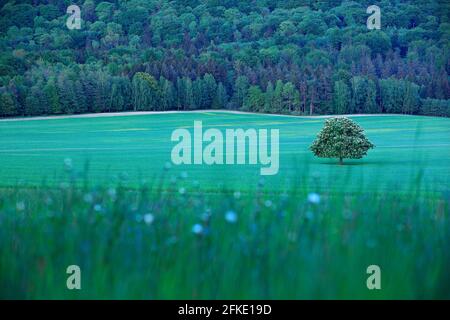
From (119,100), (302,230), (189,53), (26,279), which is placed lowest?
(26,279)

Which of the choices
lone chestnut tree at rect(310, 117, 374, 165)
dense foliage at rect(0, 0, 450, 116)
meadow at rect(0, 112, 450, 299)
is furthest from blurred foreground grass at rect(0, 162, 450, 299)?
lone chestnut tree at rect(310, 117, 374, 165)

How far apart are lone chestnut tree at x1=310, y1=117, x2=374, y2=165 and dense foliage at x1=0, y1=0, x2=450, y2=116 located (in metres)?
0.64

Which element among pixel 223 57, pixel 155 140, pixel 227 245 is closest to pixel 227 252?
pixel 227 245

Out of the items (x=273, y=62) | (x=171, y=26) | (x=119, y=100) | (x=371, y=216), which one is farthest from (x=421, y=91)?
(x=371, y=216)

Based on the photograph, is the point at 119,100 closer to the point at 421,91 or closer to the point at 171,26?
the point at 171,26

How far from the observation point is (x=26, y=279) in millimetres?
3299

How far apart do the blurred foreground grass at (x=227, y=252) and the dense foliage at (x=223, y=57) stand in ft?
27.1

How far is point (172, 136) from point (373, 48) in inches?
170

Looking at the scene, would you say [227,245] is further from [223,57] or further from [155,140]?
[155,140]

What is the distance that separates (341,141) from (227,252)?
11145 mm

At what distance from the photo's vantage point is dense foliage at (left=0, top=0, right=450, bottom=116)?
11672 mm

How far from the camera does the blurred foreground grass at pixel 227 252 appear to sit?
326 centimetres

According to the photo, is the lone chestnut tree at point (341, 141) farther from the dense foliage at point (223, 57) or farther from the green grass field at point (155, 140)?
the dense foliage at point (223, 57)

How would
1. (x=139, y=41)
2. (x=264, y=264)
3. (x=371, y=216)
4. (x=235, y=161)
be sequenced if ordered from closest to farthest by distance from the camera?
1. (x=264, y=264)
2. (x=371, y=216)
3. (x=139, y=41)
4. (x=235, y=161)
